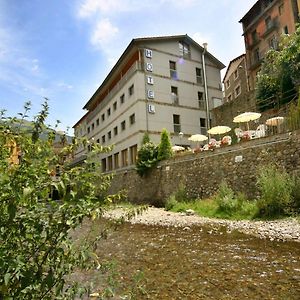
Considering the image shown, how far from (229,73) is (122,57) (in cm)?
1928

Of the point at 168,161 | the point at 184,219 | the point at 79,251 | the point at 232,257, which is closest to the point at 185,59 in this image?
the point at 168,161

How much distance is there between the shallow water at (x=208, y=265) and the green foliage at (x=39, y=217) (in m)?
1.59

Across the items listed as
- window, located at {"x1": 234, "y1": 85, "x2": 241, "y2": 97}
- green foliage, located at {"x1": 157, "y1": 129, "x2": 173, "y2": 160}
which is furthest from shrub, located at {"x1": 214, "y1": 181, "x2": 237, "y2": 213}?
window, located at {"x1": 234, "y1": 85, "x2": 241, "y2": 97}

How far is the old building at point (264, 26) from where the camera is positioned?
2675 centimetres

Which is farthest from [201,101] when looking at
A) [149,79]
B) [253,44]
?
[253,44]

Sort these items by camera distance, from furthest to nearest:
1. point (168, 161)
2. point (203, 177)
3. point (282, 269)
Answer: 1. point (168, 161)
2. point (203, 177)
3. point (282, 269)

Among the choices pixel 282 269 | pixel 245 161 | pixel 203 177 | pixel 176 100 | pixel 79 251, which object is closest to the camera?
pixel 79 251

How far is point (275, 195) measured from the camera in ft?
31.5

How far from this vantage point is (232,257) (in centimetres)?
595

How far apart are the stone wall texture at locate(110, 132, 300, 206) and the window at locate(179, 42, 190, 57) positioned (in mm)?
13363

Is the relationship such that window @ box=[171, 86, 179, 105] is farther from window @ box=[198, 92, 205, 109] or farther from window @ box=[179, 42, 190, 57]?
window @ box=[179, 42, 190, 57]

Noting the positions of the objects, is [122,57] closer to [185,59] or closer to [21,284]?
[185,59]

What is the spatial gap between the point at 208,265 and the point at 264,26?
30.0 m

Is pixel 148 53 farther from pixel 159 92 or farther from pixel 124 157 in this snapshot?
pixel 124 157
